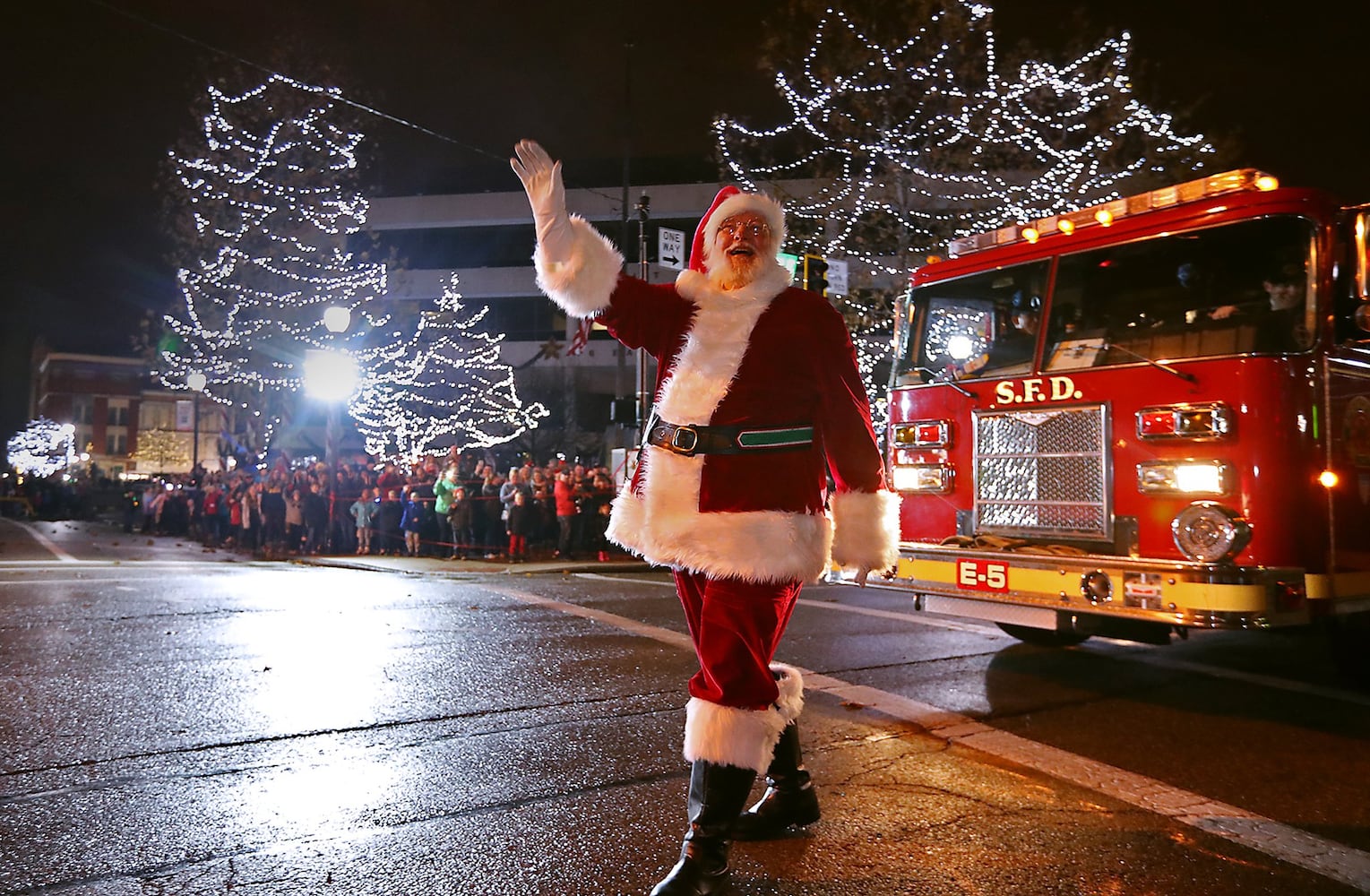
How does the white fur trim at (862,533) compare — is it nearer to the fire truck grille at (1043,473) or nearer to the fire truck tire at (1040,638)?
the fire truck grille at (1043,473)

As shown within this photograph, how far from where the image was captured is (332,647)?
7012 mm

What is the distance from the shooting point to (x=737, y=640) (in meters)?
3.04

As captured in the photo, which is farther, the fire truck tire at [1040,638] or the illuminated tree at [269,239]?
the illuminated tree at [269,239]

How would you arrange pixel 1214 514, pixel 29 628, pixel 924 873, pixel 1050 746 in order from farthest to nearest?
pixel 29 628 < pixel 1214 514 < pixel 1050 746 < pixel 924 873

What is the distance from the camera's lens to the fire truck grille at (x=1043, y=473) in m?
5.87

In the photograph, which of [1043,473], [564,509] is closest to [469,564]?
[564,509]

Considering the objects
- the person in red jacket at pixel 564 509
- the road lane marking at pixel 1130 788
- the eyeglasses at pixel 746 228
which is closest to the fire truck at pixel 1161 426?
the road lane marking at pixel 1130 788

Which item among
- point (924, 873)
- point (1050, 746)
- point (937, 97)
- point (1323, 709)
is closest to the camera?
point (924, 873)

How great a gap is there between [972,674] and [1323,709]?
6.55 feet

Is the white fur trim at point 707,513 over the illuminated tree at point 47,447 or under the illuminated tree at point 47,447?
under

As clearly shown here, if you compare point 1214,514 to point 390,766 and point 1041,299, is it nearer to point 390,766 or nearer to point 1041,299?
point 1041,299

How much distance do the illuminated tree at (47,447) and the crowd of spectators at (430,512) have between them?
230 ft

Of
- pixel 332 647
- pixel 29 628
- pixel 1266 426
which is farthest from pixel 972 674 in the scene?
pixel 29 628

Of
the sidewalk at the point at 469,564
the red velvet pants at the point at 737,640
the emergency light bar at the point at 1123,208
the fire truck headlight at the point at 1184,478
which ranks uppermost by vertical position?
the emergency light bar at the point at 1123,208
